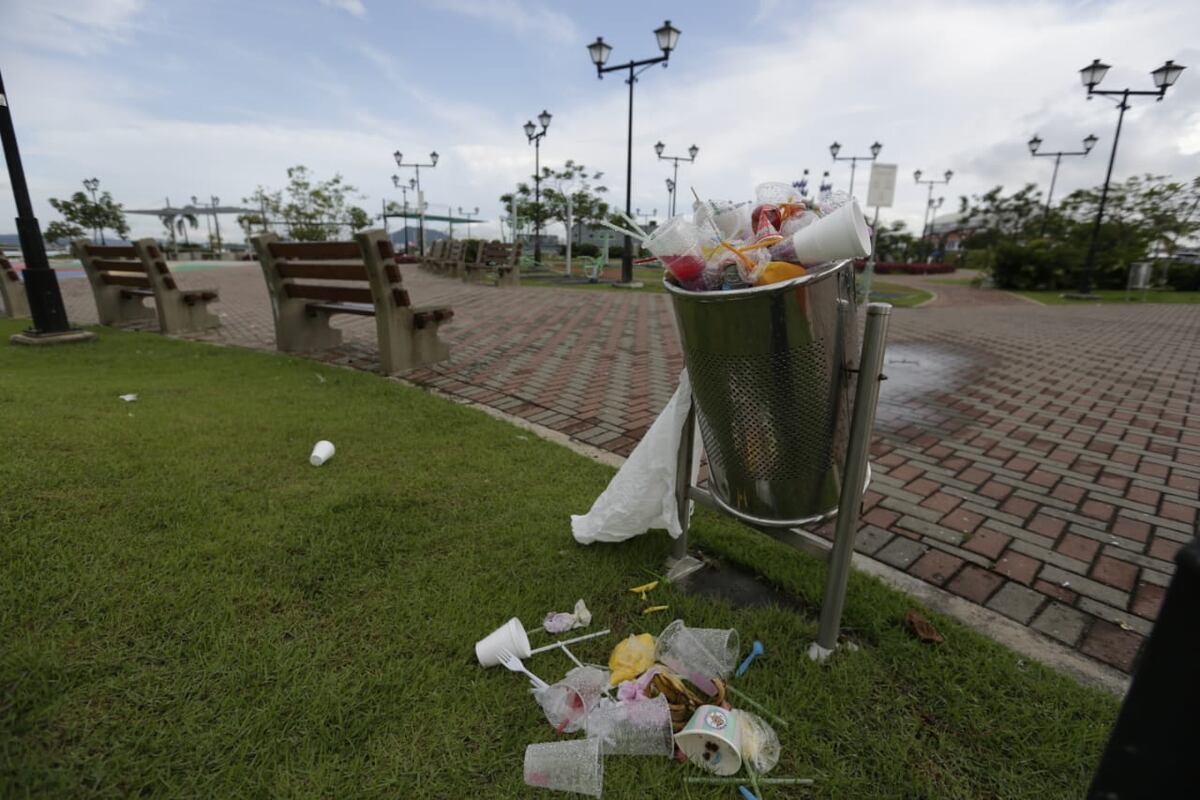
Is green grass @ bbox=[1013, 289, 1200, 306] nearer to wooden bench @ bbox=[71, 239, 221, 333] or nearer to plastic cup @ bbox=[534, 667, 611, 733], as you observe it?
plastic cup @ bbox=[534, 667, 611, 733]

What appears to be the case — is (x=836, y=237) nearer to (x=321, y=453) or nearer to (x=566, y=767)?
(x=566, y=767)

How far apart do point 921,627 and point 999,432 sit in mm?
2702

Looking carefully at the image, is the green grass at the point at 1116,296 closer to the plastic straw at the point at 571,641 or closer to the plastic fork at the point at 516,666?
the plastic straw at the point at 571,641

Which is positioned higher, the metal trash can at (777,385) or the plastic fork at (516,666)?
the metal trash can at (777,385)

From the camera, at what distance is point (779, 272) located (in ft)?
4.73

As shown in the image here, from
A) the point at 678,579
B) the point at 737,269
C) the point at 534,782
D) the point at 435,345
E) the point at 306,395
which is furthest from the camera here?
the point at 435,345

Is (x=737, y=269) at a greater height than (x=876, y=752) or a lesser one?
greater

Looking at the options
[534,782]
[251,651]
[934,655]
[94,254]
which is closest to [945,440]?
[934,655]

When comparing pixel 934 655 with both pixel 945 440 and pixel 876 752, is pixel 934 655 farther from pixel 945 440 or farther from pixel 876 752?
pixel 945 440

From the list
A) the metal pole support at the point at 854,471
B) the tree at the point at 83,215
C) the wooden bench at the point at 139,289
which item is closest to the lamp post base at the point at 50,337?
the wooden bench at the point at 139,289

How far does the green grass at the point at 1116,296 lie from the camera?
16081 millimetres

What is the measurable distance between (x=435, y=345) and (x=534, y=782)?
179 inches

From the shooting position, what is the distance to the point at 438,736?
1480mm

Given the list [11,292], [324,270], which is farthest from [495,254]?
[324,270]
